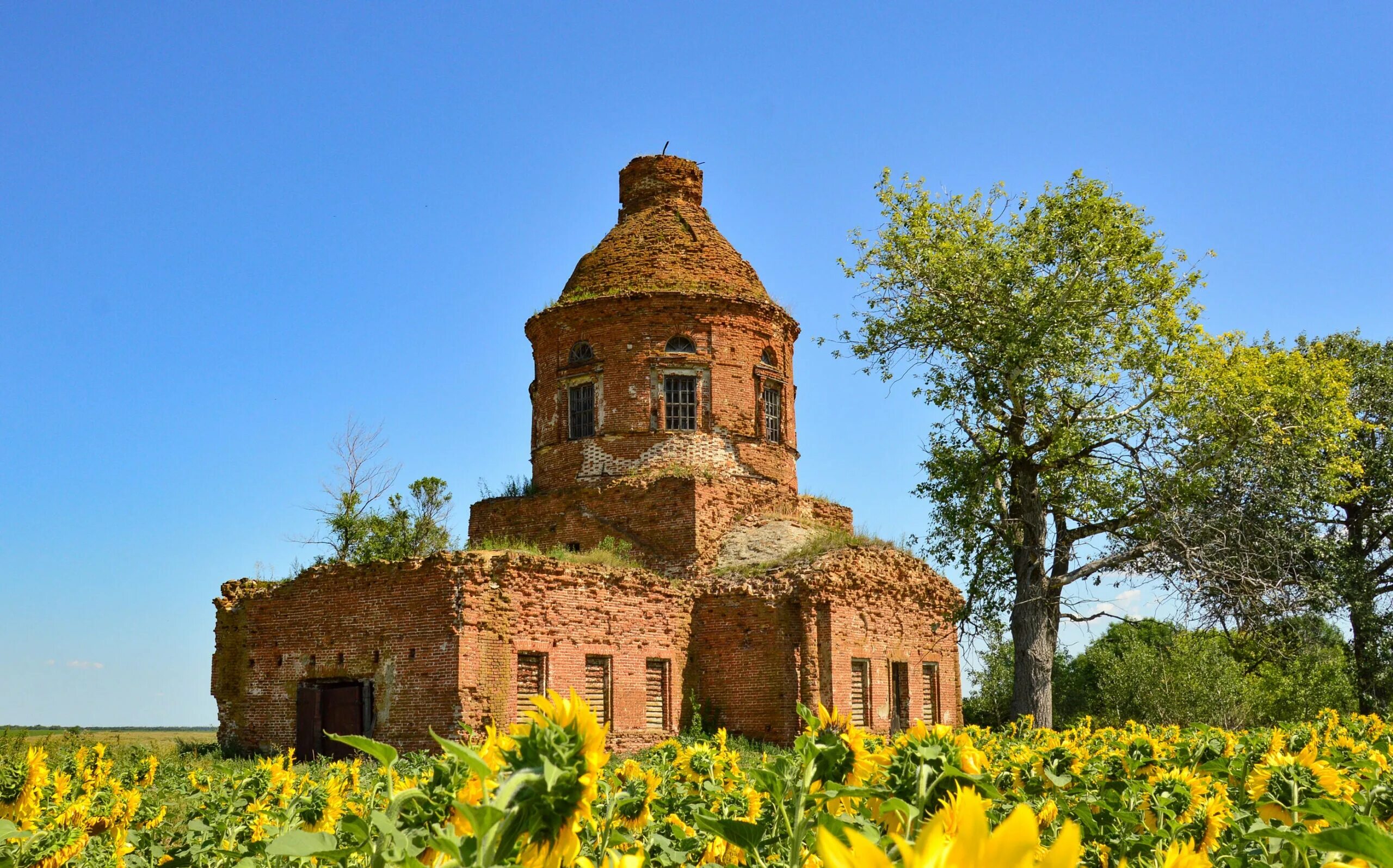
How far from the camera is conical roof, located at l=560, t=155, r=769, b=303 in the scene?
28219mm

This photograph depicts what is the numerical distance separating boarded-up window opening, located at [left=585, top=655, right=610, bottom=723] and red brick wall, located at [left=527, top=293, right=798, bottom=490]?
5.24 meters

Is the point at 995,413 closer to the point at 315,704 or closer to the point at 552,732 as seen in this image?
the point at 315,704

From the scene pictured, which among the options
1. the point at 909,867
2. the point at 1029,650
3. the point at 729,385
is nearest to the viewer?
the point at 909,867

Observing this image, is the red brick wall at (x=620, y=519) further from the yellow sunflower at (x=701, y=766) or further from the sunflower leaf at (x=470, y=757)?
the sunflower leaf at (x=470, y=757)

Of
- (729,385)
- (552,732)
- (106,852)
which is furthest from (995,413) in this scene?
(552,732)

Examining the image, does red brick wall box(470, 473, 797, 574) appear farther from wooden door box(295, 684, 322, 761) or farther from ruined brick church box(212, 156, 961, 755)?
wooden door box(295, 684, 322, 761)

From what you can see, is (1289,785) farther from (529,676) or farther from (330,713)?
(330,713)

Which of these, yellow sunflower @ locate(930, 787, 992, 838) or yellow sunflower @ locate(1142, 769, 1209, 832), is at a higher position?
yellow sunflower @ locate(930, 787, 992, 838)

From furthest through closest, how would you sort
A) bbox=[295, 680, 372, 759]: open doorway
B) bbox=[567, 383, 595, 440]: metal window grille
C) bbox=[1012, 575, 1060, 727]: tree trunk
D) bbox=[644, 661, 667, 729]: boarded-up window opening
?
1. bbox=[567, 383, 595, 440]: metal window grille
2. bbox=[644, 661, 667, 729]: boarded-up window opening
3. bbox=[1012, 575, 1060, 727]: tree trunk
4. bbox=[295, 680, 372, 759]: open doorway

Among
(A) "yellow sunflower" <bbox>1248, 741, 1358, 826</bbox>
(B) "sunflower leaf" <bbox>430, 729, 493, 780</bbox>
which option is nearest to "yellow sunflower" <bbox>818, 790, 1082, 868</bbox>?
(B) "sunflower leaf" <bbox>430, 729, 493, 780</bbox>

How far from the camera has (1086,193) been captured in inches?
867

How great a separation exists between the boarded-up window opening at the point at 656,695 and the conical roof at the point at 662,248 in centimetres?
901

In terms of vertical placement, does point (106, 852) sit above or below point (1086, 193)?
below

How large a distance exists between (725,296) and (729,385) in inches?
85.6
